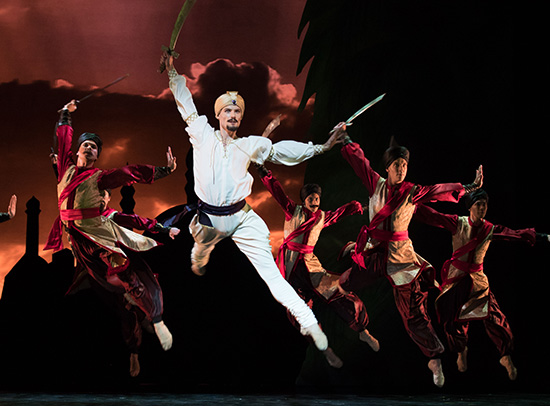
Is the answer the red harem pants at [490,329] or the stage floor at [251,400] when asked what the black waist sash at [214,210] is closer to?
the stage floor at [251,400]

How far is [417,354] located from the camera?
23.3ft

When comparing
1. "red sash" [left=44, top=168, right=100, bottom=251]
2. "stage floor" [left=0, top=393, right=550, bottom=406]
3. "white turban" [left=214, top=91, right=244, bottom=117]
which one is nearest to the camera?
"stage floor" [left=0, top=393, right=550, bottom=406]

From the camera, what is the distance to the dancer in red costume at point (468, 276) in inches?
268

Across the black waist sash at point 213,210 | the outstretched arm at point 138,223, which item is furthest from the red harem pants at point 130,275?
the black waist sash at point 213,210

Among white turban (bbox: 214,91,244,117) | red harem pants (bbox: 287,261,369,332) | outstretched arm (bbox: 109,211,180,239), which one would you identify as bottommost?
red harem pants (bbox: 287,261,369,332)

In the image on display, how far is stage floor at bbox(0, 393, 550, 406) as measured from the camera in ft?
18.3

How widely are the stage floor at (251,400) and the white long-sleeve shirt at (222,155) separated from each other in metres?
1.55

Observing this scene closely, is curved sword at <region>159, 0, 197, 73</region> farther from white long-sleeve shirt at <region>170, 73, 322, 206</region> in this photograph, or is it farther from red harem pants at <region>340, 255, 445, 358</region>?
red harem pants at <region>340, 255, 445, 358</region>

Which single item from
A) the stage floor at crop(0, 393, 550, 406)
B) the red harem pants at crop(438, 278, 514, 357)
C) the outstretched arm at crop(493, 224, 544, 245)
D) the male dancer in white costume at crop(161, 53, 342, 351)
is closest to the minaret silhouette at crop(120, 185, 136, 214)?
the male dancer in white costume at crop(161, 53, 342, 351)

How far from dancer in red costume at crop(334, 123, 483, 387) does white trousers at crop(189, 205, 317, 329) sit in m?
0.91

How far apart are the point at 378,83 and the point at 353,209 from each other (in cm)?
148

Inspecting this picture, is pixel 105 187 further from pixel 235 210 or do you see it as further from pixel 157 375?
pixel 157 375

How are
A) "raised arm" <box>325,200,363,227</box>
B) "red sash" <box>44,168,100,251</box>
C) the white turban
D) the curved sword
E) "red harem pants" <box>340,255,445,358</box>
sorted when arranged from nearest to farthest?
the curved sword → the white turban → "red sash" <box>44,168,100,251</box> → "red harem pants" <box>340,255,445,358</box> → "raised arm" <box>325,200,363,227</box>

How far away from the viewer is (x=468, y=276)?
269 inches
